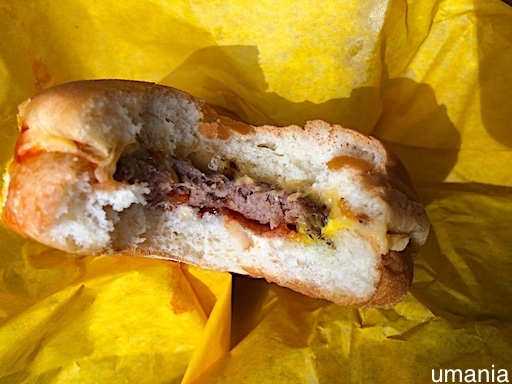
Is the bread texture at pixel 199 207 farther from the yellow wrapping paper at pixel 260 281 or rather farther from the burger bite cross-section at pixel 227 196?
the yellow wrapping paper at pixel 260 281

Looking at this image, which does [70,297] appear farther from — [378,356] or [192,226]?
[378,356]

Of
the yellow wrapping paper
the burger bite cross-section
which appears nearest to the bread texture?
the burger bite cross-section

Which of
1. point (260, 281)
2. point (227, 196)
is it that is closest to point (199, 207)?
point (227, 196)

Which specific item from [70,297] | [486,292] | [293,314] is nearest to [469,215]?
[486,292]

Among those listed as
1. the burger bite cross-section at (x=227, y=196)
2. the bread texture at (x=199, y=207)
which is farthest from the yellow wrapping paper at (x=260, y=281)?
the burger bite cross-section at (x=227, y=196)

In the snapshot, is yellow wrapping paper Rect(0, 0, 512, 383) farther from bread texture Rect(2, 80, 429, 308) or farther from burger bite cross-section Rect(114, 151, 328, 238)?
burger bite cross-section Rect(114, 151, 328, 238)

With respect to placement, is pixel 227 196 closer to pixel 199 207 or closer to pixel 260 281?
pixel 199 207
